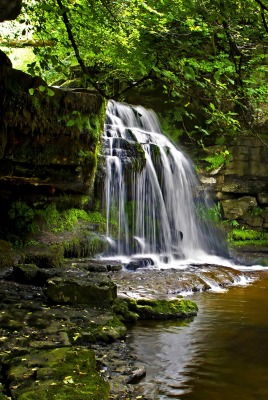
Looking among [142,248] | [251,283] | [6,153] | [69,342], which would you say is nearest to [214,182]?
[142,248]

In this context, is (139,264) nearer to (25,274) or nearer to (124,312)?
(25,274)

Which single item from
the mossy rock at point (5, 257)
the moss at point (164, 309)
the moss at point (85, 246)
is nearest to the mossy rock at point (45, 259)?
the mossy rock at point (5, 257)

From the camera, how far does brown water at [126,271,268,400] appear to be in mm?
3750

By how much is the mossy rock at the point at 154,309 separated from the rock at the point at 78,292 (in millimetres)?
227

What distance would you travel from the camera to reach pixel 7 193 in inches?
405

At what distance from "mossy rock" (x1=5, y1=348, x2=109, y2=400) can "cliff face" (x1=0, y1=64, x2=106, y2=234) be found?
457 centimetres

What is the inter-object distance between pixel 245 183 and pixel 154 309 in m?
10.0

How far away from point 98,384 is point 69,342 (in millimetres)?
1119

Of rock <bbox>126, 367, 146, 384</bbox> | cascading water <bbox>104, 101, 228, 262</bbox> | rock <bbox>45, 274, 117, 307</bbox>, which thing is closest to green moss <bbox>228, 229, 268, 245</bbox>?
cascading water <bbox>104, 101, 228, 262</bbox>

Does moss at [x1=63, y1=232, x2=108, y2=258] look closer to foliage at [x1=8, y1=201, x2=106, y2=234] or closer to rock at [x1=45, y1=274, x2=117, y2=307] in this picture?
foliage at [x1=8, y1=201, x2=106, y2=234]

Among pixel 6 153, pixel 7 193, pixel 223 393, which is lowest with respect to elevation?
pixel 223 393

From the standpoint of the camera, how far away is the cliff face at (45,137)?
7520mm

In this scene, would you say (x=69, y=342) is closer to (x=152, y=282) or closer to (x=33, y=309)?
(x=33, y=309)

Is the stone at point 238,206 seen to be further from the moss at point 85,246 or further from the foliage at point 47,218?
the moss at point 85,246
